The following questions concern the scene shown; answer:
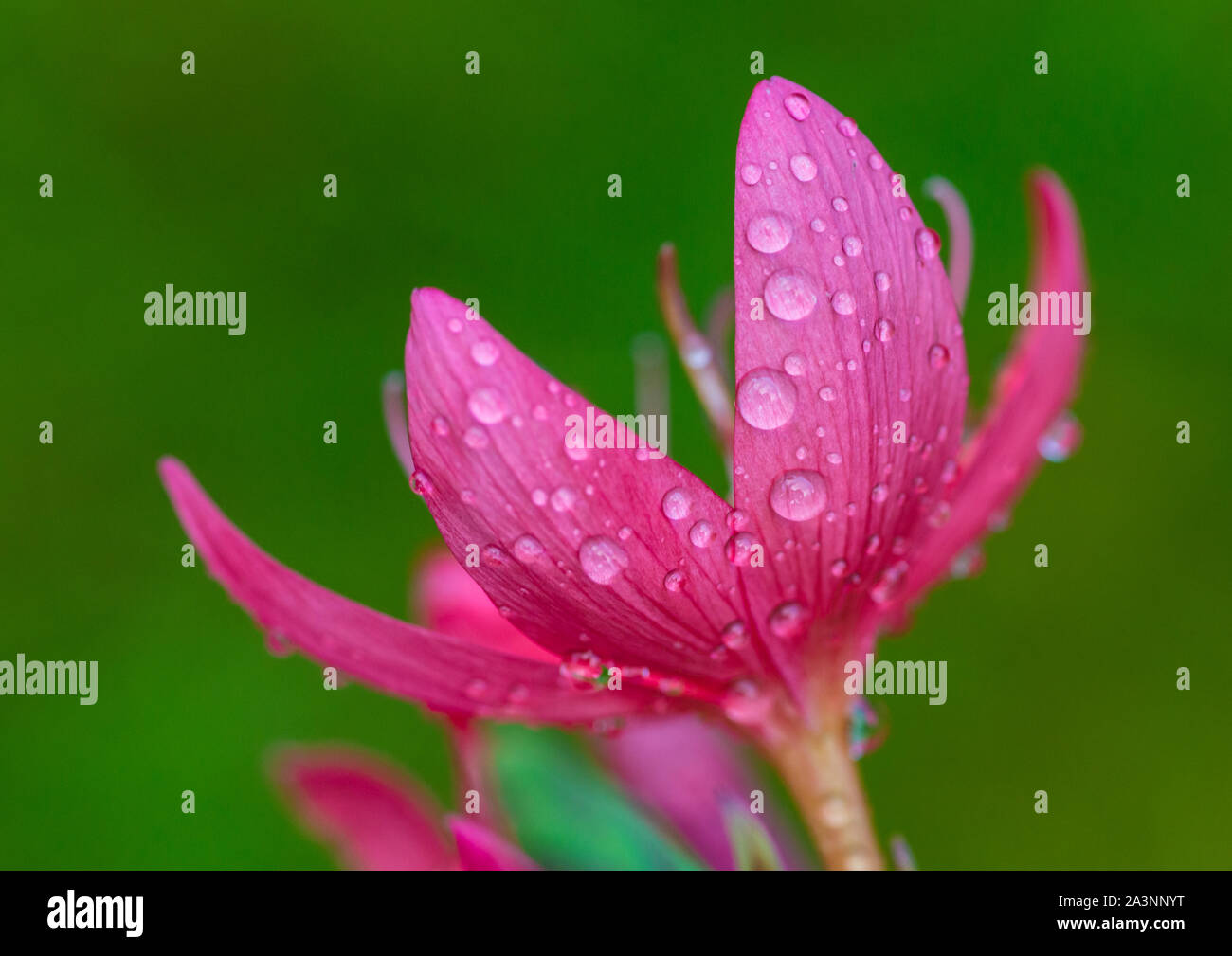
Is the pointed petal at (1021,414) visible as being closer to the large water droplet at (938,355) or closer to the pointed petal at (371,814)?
the large water droplet at (938,355)

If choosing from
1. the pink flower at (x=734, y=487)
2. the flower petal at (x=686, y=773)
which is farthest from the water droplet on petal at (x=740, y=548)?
the flower petal at (x=686, y=773)

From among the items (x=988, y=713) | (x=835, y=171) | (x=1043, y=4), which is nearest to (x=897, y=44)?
(x=1043, y=4)

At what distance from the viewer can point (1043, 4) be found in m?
1.50

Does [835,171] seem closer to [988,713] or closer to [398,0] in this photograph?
[988,713]

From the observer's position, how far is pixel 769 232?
0.42 meters

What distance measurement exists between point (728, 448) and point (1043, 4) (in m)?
1.11

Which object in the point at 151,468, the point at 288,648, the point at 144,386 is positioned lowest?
the point at 288,648

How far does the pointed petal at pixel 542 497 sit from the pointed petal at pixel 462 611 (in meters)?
0.18

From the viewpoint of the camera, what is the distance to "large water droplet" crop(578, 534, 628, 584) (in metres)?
0.45

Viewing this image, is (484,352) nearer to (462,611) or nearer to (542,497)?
(542,497)

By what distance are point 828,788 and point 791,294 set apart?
244 mm

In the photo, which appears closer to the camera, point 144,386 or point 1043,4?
point 1043,4

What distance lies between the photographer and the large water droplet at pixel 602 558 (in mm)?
448

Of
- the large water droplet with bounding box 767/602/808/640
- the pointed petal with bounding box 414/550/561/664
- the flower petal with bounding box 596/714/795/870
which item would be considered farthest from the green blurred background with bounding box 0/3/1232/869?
the large water droplet with bounding box 767/602/808/640
